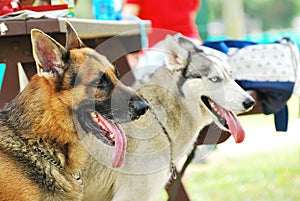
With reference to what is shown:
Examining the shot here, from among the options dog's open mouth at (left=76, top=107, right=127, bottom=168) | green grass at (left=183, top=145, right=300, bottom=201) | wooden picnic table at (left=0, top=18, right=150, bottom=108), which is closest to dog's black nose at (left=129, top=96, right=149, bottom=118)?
dog's open mouth at (left=76, top=107, right=127, bottom=168)

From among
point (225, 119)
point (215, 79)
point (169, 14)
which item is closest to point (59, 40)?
point (215, 79)

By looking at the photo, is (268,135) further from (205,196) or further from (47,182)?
(47,182)

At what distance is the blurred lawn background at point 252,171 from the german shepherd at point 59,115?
126 inches

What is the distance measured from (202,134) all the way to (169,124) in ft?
1.51

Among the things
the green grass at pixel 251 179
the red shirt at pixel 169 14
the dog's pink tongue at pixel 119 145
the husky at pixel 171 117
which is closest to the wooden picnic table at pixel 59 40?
the husky at pixel 171 117

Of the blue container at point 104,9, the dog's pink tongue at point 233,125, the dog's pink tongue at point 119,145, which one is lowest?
the dog's pink tongue at point 233,125

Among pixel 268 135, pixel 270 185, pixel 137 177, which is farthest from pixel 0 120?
pixel 268 135

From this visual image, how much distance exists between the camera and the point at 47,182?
3.27 meters

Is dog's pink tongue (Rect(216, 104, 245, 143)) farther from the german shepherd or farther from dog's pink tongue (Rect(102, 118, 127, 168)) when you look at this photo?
the german shepherd

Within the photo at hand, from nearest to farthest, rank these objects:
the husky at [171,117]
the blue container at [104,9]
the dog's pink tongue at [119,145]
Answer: the dog's pink tongue at [119,145] → the husky at [171,117] → the blue container at [104,9]

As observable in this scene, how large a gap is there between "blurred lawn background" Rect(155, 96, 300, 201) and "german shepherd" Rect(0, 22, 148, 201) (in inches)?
126

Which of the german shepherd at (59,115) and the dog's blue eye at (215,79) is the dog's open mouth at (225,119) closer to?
the dog's blue eye at (215,79)

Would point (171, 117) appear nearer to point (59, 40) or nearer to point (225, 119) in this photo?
point (225, 119)

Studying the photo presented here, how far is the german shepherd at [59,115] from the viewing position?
3268 millimetres
